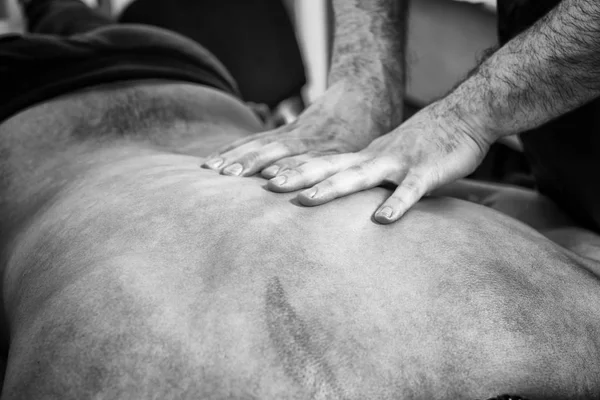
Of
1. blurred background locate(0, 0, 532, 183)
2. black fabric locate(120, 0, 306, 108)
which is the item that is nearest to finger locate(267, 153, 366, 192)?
blurred background locate(0, 0, 532, 183)

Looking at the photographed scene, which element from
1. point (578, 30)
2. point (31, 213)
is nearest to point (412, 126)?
point (578, 30)

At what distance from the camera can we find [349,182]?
31.4 inches

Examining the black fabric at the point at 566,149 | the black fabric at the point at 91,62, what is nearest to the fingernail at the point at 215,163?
the black fabric at the point at 91,62

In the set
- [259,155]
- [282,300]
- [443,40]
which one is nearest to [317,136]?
[259,155]

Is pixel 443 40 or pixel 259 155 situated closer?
pixel 259 155

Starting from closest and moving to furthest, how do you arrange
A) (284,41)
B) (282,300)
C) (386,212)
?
(282,300) < (386,212) < (284,41)

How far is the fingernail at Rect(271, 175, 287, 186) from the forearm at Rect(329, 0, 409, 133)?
387mm

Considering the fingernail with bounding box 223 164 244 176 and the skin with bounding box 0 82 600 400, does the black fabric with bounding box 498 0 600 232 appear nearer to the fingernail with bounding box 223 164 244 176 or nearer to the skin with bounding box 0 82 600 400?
the skin with bounding box 0 82 600 400

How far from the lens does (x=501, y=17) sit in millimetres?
1155

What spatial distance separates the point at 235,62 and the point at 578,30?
175 cm

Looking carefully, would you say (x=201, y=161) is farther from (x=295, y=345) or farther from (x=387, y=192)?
(x=295, y=345)

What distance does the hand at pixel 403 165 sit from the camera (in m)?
0.78

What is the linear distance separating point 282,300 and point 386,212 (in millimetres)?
204

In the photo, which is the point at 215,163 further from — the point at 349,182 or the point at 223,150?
the point at 349,182
